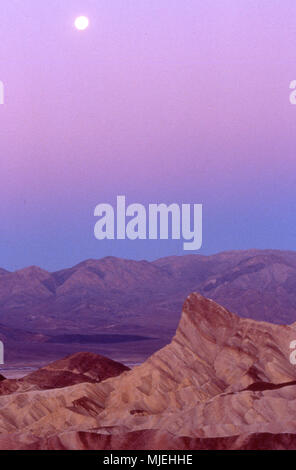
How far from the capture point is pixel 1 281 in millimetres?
108875

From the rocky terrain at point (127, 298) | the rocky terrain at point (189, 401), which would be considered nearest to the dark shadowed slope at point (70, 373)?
the rocky terrain at point (189, 401)

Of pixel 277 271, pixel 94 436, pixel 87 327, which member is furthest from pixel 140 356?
pixel 94 436

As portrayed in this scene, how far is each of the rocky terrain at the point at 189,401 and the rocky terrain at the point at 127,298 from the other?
153 ft

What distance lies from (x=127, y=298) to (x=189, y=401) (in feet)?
271

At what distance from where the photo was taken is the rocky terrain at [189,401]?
1537 cm

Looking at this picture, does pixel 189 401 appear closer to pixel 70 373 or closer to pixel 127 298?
pixel 70 373

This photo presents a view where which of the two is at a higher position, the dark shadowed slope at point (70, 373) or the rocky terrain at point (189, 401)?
the rocky terrain at point (189, 401)

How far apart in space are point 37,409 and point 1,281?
295 ft

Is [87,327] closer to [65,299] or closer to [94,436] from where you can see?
[65,299]

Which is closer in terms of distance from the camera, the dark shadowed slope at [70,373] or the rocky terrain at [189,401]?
the rocky terrain at [189,401]

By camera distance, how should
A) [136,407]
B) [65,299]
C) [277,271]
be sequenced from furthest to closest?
[65,299] → [277,271] → [136,407]

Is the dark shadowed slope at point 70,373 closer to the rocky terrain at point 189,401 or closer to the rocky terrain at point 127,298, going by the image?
the rocky terrain at point 189,401

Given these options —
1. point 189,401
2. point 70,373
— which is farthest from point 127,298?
point 189,401
